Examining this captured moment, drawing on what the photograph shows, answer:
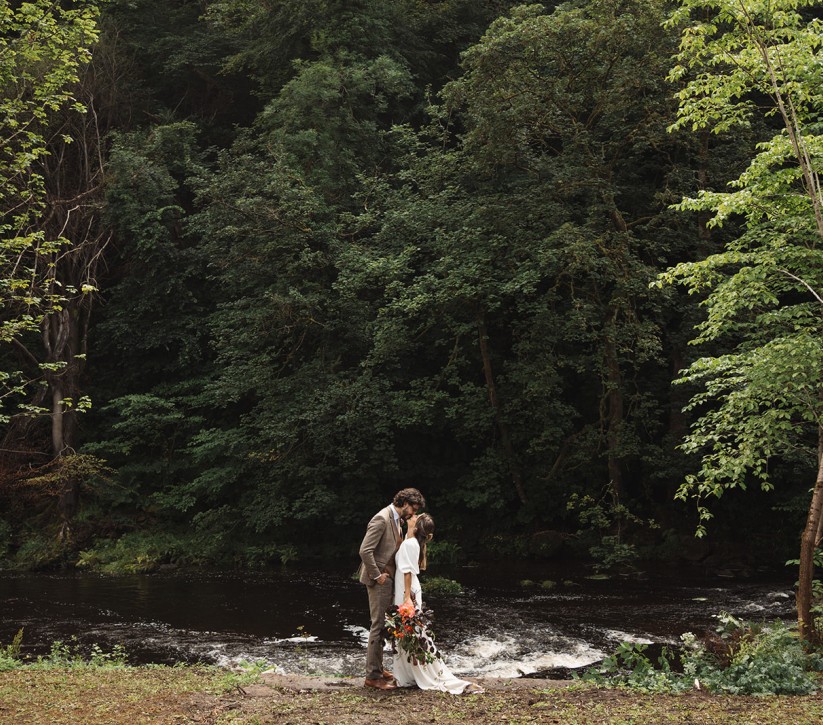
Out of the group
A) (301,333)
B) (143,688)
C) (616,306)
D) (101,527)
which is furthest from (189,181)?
(143,688)

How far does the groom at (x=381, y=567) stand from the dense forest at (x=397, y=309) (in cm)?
1004

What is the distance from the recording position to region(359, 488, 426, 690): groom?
7416mm

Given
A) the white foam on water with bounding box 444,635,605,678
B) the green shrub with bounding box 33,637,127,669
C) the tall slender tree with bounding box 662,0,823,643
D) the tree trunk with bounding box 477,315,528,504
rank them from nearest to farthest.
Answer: the tall slender tree with bounding box 662,0,823,643 → the green shrub with bounding box 33,637,127,669 → the white foam on water with bounding box 444,635,605,678 → the tree trunk with bounding box 477,315,528,504

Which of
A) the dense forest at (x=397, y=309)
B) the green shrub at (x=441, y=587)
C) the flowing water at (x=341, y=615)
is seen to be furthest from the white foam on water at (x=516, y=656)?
the dense forest at (x=397, y=309)

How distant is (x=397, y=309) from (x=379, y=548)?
12.7 m

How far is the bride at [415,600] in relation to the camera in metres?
7.34

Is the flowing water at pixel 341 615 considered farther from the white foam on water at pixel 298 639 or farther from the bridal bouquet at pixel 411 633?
the bridal bouquet at pixel 411 633

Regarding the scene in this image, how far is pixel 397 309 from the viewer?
19797 mm

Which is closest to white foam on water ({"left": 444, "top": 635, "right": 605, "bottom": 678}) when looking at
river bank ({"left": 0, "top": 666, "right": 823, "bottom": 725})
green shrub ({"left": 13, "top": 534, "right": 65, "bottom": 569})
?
river bank ({"left": 0, "top": 666, "right": 823, "bottom": 725})

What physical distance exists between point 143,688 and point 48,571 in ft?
51.8

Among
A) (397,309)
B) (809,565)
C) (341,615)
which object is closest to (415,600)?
(809,565)

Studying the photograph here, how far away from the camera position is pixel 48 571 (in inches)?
846

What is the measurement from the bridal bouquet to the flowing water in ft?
8.15

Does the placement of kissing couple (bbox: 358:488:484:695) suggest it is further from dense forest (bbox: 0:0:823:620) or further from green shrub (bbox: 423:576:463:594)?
dense forest (bbox: 0:0:823:620)
